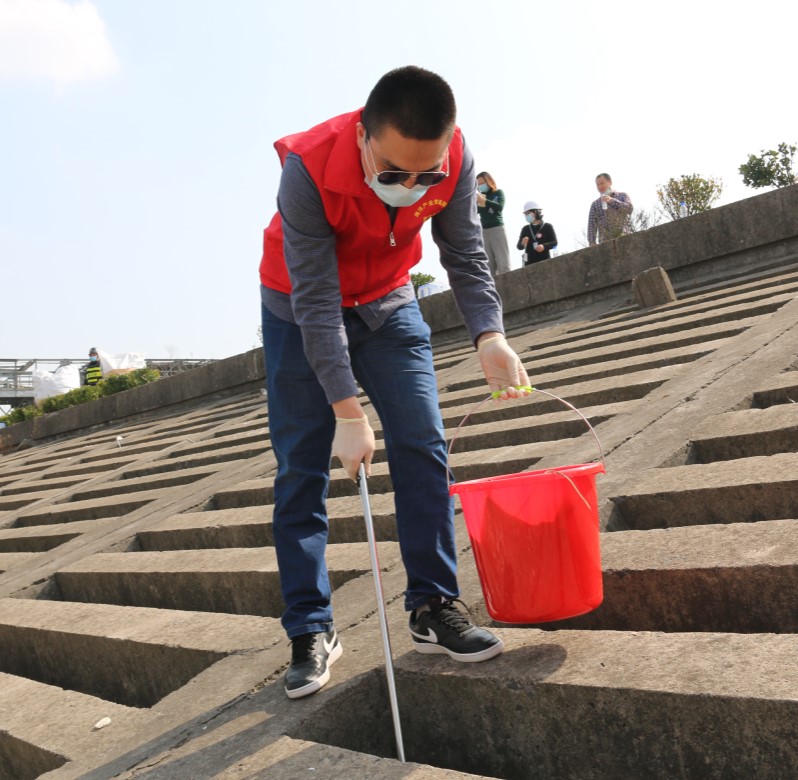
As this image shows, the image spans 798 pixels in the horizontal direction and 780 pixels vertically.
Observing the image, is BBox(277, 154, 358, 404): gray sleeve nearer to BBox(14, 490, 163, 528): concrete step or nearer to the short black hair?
the short black hair

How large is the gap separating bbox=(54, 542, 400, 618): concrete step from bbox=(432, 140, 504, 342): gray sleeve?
3.42 feet

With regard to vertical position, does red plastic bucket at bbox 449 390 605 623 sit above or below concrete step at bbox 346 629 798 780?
above

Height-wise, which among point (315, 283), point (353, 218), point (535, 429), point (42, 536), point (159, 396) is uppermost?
point (353, 218)

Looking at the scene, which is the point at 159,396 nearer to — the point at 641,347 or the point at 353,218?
the point at 641,347

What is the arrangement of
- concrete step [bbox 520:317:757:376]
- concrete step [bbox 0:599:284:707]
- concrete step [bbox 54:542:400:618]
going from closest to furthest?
concrete step [bbox 0:599:284:707] → concrete step [bbox 54:542:400:618] → concrete step [bbox 520:317:757:376]

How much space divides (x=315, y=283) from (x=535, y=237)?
8.53 metres

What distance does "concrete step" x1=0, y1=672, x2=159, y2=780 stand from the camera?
8.39 ft

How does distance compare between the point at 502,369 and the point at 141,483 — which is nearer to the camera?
the point at 502,369

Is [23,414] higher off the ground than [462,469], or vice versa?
[23,414]

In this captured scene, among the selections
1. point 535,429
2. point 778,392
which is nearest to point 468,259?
point 778,392

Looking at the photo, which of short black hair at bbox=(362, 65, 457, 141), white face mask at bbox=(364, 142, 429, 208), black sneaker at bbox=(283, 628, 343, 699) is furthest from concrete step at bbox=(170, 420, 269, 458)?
short black hair at bbox=(362, 65, 457, 141)

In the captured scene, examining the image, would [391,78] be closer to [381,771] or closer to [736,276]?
[381,771]

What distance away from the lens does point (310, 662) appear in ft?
7.78

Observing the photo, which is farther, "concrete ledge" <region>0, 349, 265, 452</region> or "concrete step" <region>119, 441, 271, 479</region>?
"concrete ledge" <region>0, 349, 265, 452</region>
